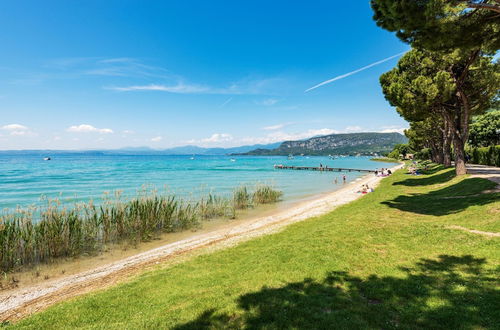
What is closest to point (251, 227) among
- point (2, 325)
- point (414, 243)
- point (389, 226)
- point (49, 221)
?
point (389, 226)

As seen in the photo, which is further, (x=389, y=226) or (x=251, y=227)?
(x=251, y=227)

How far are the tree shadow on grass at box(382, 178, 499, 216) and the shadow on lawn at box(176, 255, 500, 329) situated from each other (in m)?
7.36

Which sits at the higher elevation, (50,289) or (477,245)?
(477,245)

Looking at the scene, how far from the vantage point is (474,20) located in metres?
10.5

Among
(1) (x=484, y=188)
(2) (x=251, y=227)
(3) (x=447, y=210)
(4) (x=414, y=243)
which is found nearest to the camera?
(4) (x=414, y=243)

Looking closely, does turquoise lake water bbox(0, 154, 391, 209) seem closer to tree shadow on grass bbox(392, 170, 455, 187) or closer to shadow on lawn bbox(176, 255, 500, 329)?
tree shadow on grass bbox(392, 170, 455, 187)

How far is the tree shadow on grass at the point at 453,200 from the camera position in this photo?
12.0 metres

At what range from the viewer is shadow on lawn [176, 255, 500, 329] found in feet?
14.1

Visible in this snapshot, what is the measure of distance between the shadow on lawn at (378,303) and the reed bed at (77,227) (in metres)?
→ 10.4

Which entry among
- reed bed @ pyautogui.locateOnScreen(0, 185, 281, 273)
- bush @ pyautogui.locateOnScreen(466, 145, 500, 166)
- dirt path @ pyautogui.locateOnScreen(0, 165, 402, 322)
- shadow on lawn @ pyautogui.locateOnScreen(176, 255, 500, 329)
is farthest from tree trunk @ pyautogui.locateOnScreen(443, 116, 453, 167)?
reed bed @ pyautogui.locateOnScreen(0, 185, 281, 273)

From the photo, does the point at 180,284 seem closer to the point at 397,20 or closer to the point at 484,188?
the point at 397,20

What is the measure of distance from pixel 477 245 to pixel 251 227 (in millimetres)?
11098

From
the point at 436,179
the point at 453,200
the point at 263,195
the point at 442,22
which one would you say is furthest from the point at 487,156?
the point at 442,22

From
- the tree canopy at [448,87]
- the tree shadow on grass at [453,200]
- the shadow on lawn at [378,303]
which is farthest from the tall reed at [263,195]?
the shadow on lawn at [378,303]
